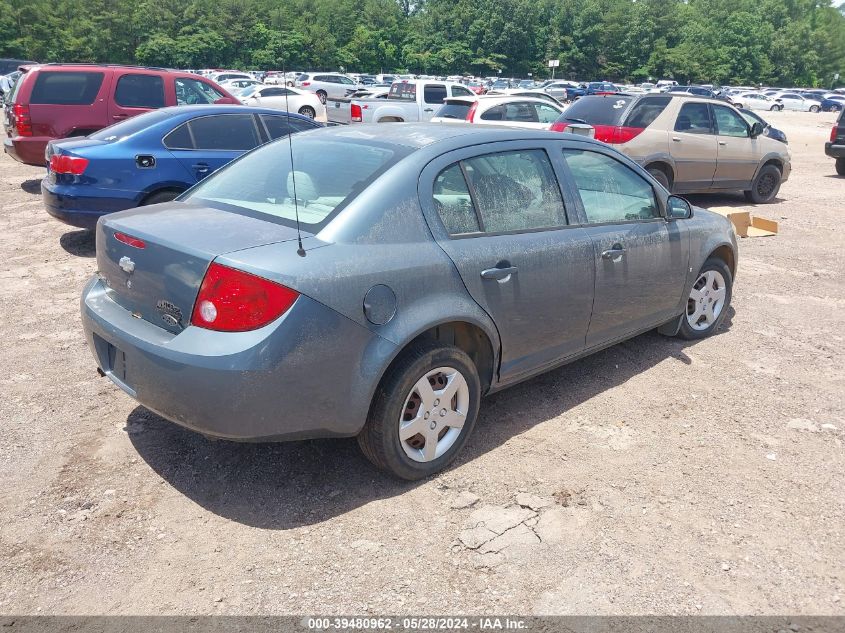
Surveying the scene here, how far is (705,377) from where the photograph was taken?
492 cm

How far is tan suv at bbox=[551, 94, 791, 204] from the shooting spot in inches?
412

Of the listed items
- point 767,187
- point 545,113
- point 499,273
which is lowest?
point 767,187

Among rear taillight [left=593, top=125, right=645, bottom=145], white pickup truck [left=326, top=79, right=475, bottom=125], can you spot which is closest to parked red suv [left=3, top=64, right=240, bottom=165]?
white pickup truck [left=326, top=79, right=475, bottom=125]

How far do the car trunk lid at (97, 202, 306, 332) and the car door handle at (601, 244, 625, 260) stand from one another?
1927 mm

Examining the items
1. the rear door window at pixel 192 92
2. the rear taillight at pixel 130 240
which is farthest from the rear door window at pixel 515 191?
the rear door window at pixel 192 92

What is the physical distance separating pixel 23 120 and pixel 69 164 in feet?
12.3

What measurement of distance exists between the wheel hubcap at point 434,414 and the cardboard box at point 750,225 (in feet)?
22.8

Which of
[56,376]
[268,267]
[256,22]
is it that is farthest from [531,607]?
[256,22]

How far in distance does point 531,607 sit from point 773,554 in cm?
113

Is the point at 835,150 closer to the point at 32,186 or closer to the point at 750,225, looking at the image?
the point at 750,225

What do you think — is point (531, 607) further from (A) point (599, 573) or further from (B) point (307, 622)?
(B) point (307, 622)

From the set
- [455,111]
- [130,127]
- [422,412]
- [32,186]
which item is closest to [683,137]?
[455,111]

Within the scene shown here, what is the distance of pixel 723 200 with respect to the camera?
42.0 ft

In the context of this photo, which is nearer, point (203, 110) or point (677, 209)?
point (677, 209)
